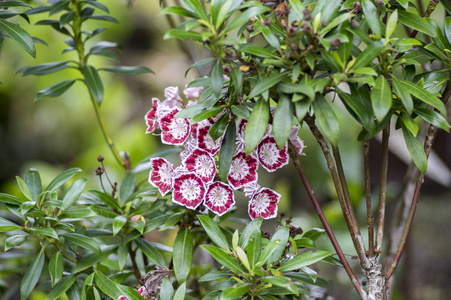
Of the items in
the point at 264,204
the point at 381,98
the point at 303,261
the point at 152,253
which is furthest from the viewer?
the point at 152,253

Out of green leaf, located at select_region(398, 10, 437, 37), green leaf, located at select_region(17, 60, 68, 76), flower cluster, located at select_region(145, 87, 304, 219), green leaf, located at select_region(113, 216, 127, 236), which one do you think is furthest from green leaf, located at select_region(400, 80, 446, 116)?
green leaf, located at select_region(17, 60, 68, 76)

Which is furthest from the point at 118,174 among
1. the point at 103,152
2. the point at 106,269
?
the point at 106,269

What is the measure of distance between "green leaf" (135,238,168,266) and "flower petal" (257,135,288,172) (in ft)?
1.15

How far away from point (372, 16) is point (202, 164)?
16.8 inches

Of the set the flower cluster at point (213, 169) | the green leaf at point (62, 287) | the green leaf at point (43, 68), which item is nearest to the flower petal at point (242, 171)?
the flower cluster at point (213, 169)

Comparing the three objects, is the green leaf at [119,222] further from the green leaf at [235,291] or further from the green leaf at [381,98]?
the green leaf at [381,98]

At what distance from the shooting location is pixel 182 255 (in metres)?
1.02

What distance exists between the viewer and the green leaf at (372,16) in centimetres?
85

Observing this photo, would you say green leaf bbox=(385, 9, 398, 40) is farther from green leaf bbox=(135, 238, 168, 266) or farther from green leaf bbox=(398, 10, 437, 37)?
green leaf bbox=(135, 238, 168, 266)

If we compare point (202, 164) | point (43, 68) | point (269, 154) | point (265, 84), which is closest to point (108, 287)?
point (202, 164)

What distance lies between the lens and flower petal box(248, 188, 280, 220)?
99 cm

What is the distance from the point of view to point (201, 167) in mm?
966

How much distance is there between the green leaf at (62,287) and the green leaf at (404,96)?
80 cm

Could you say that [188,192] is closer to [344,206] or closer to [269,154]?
[269,154]
